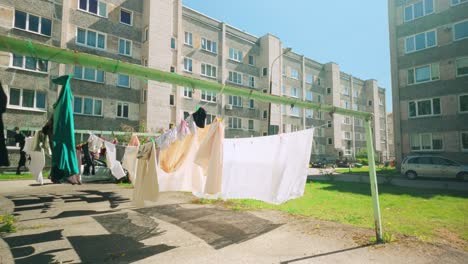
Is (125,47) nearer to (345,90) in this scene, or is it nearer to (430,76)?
(430,76)

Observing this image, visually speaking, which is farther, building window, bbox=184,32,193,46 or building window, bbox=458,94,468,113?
building window, bbox=184,32,193,46

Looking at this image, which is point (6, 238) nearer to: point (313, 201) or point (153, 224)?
point (153, 224)

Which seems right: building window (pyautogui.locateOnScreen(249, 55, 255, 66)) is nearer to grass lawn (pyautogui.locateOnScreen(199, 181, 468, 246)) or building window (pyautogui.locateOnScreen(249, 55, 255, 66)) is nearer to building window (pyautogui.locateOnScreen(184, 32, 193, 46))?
building window (pyautogui.locateOnScreen(184, 32, 193, 46))

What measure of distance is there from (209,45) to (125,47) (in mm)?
11147

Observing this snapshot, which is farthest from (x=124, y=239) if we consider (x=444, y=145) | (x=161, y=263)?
(x=444, y=145)

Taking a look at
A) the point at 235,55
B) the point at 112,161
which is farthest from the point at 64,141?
the point at 235,55

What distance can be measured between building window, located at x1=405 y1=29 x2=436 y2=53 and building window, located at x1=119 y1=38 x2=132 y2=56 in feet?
91.0

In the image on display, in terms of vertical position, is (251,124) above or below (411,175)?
above

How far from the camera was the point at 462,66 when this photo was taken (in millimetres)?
23984

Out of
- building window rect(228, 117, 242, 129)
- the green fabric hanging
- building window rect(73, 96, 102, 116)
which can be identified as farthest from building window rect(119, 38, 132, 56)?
the green fabric hanging

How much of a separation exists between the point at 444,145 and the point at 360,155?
30381 mm

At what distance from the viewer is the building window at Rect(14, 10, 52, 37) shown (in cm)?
2214

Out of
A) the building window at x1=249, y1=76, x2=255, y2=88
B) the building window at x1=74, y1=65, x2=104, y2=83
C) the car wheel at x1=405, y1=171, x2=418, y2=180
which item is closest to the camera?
the car wheel at x1=405, y1=171, x2=418, y2=180

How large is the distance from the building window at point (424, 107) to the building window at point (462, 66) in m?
2.70
